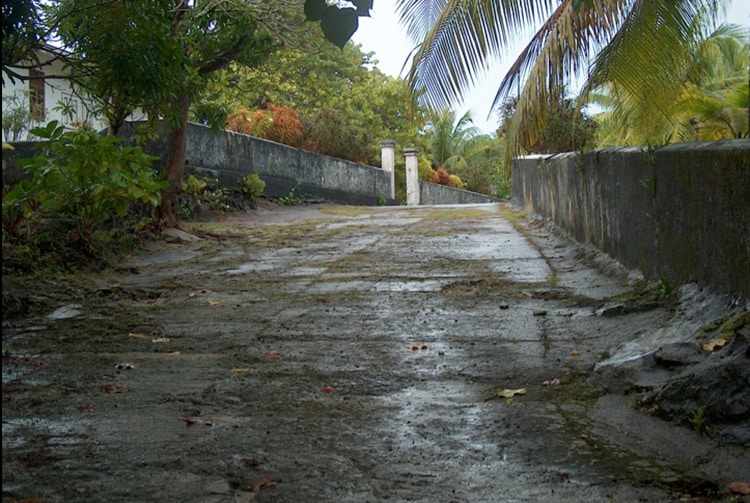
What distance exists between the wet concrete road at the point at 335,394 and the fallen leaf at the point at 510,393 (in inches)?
0.7

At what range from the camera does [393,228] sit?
36.2 feet

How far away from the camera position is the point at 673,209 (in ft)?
15.4

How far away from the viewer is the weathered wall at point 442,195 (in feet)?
89.2

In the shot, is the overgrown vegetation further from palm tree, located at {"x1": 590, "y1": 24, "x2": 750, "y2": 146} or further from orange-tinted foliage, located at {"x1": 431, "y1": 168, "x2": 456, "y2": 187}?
orange-tinted foliage, located at {"x1": 431, "y1": 168, "x2": 456, "y2": 187}

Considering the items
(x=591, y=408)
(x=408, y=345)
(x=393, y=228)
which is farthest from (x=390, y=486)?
(x=393, y=228)

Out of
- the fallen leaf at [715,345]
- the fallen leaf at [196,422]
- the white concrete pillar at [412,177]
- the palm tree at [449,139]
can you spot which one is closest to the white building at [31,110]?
the fallen leaf at [196,422]

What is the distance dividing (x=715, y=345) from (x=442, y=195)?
83.0ft

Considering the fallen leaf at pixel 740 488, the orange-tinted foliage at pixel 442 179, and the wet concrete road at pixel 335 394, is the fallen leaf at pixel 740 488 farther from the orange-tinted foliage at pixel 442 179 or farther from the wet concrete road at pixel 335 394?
the orange-tinted foliage at pixel 442 179

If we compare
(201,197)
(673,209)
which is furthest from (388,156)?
(673,209)

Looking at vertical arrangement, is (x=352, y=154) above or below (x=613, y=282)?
above

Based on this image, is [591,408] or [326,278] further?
[326,278]

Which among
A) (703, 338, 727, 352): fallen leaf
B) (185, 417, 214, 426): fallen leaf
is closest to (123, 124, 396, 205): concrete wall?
(185, 417, 214, 426): fallen leaf

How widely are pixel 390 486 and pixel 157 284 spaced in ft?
14.1

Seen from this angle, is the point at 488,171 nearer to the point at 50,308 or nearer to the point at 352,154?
the point at 352,154
